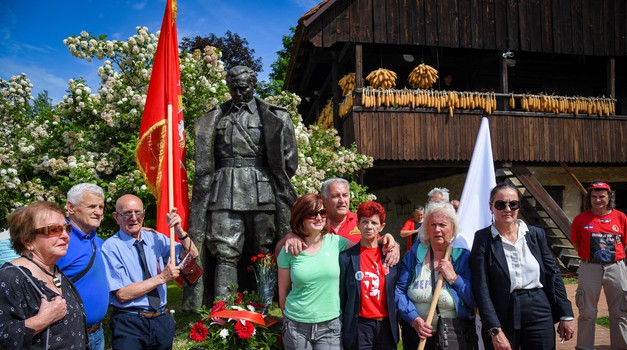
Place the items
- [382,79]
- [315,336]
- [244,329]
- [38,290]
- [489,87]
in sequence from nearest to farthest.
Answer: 1. [38,290]
2. [315,336]
3. [244,329]
4. [382,79]
5. [489,87]

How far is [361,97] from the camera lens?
36.1 ft

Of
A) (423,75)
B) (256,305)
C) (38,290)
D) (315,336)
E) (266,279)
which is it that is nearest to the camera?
(38,290)

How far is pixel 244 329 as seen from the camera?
10.7 ft

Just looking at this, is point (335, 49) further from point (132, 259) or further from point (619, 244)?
point (132, 259)

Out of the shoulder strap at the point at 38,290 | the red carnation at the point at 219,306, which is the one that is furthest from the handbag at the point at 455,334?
the shoulder strap at the point at 38,290

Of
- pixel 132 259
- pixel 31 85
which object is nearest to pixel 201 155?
pixel 132 259

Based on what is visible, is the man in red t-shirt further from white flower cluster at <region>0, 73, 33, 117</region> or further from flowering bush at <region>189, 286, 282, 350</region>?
white flower cluster at <region>0, 73, 33, 117</region>

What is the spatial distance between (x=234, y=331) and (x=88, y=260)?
1106mm

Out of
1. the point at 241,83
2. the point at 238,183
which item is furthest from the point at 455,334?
the point at 241,83

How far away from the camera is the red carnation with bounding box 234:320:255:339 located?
3244mm

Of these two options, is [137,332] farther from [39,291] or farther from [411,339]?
[411,339]

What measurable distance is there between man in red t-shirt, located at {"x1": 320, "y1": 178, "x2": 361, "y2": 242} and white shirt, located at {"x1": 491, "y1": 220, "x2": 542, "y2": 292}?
3.31 ft

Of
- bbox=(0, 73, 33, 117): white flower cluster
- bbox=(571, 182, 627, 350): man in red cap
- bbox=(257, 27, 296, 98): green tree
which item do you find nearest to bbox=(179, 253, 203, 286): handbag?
bbox=(571, 182, 627, 350): man in red cap

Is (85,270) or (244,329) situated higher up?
(85,270)
